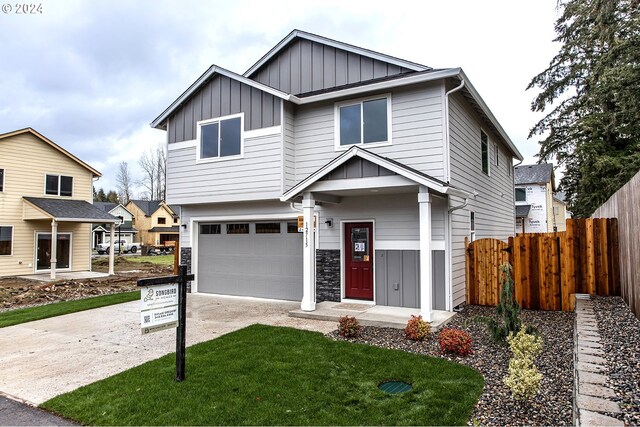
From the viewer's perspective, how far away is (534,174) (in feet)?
99.3

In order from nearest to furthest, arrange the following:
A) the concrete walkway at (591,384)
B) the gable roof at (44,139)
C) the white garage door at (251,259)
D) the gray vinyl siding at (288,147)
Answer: the concrete walkway at (591,384), the gray vinyl siding at (288,147), the white garage door at (251,259), the gable roof at (44,139)

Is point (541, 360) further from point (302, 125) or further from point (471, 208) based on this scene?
point (302, 125)

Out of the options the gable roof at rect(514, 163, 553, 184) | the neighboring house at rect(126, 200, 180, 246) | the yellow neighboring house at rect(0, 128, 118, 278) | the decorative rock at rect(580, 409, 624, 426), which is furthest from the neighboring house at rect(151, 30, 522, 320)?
the neighboring house at rect(126, 200, 180, 246)

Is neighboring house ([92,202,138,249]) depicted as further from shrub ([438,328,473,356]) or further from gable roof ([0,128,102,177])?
shrub ([438,328,473,356])

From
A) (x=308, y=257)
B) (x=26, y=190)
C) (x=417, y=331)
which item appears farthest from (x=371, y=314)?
(x=26, y=190)

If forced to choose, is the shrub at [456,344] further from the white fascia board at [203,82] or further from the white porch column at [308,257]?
the white fascia board at [203,82]

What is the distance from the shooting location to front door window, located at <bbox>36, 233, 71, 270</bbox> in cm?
1877

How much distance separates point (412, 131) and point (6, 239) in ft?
62.2

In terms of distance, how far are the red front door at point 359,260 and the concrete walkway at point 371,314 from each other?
1.31 ft

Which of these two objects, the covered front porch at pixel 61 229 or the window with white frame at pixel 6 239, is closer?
the window with white frame at pixel 6 239

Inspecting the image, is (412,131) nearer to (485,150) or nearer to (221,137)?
(485,150)

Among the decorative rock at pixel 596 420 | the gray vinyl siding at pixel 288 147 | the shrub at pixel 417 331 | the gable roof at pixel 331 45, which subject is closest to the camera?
the decorative rock at pixel 596 420

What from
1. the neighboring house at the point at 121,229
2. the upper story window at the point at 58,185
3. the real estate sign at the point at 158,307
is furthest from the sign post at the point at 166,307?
the neighboring house at the point at 121,229

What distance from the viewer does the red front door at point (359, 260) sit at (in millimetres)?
9438
